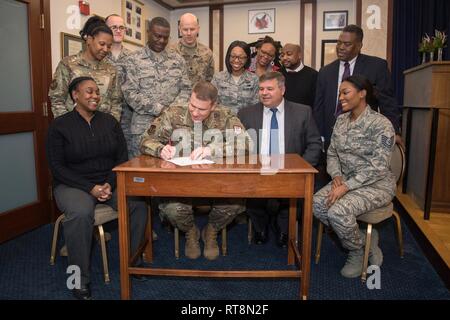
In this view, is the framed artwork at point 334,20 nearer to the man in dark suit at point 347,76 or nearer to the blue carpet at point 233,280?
the man in dark suit at point 347,76

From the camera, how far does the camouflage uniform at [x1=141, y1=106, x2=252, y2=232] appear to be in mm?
2500

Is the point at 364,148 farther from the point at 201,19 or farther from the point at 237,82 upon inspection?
the point at 201,19

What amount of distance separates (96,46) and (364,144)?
1971 millimetres

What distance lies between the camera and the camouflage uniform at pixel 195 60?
3504mm

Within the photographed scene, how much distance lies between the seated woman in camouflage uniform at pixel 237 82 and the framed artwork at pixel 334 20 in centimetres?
403

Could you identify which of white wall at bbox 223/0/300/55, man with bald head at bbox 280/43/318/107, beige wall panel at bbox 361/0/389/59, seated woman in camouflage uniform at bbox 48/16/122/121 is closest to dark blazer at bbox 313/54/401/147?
man with bald head at bbox 280/43/318/107

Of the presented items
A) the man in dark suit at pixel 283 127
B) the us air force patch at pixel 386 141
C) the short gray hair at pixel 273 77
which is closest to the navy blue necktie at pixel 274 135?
the man in dark suit at pixel 283 127

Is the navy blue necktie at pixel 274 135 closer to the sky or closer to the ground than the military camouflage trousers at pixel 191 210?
closer to the sky

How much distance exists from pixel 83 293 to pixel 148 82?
160cm

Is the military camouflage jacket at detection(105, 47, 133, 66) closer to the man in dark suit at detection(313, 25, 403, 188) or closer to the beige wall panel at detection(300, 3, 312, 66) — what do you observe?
the man in dark suit at detection(313, 25, 403, 188)

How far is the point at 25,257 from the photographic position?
2.80 meters
